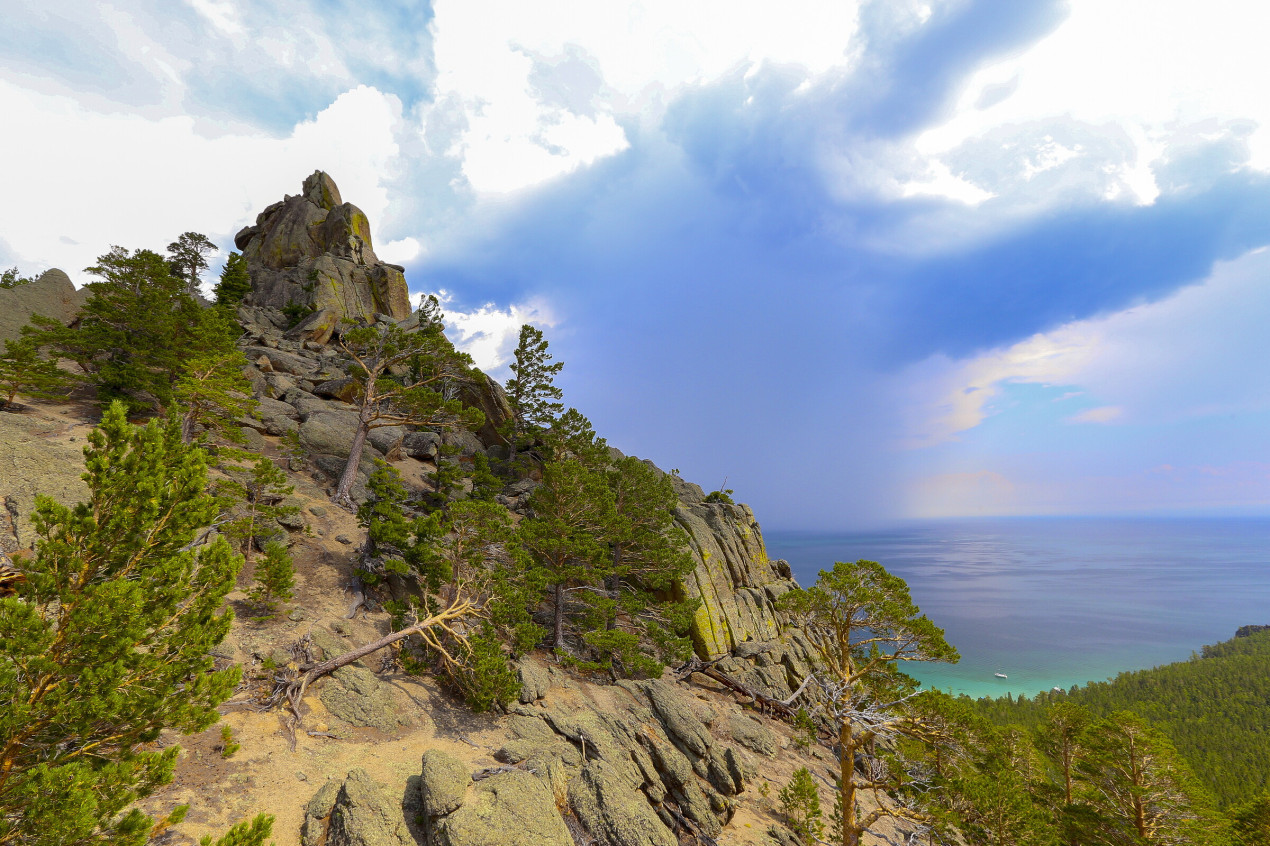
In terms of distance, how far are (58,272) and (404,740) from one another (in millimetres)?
43273

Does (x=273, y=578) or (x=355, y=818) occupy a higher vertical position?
(x=273, y=578)

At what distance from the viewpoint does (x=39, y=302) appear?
91.4 ft

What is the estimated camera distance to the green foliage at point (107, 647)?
17.2 feet

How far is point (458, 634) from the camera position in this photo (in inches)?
620

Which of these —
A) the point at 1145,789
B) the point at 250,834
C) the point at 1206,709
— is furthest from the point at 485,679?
the point at 1206,709

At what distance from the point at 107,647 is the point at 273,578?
11.0m

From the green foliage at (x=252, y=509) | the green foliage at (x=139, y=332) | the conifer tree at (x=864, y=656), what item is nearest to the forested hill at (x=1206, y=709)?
the conifer tree at (x=864, y=656)

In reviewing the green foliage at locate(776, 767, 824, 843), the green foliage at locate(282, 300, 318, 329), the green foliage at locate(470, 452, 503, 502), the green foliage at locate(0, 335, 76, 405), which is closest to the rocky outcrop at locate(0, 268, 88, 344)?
the green foliage at locate(0, 335, 76, 405)

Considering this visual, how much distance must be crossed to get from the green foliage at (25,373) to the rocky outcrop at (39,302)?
6.71m

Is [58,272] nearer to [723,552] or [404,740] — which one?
[404,740]

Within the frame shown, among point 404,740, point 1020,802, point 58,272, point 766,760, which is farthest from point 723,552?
point 58,272

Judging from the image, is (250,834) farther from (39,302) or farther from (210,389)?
(39,302)

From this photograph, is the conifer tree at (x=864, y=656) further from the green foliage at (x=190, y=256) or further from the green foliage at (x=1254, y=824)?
the green foliage at (x=190, y=256)

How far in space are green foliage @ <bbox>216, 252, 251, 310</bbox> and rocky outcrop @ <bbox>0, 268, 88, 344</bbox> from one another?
976 centimetres
